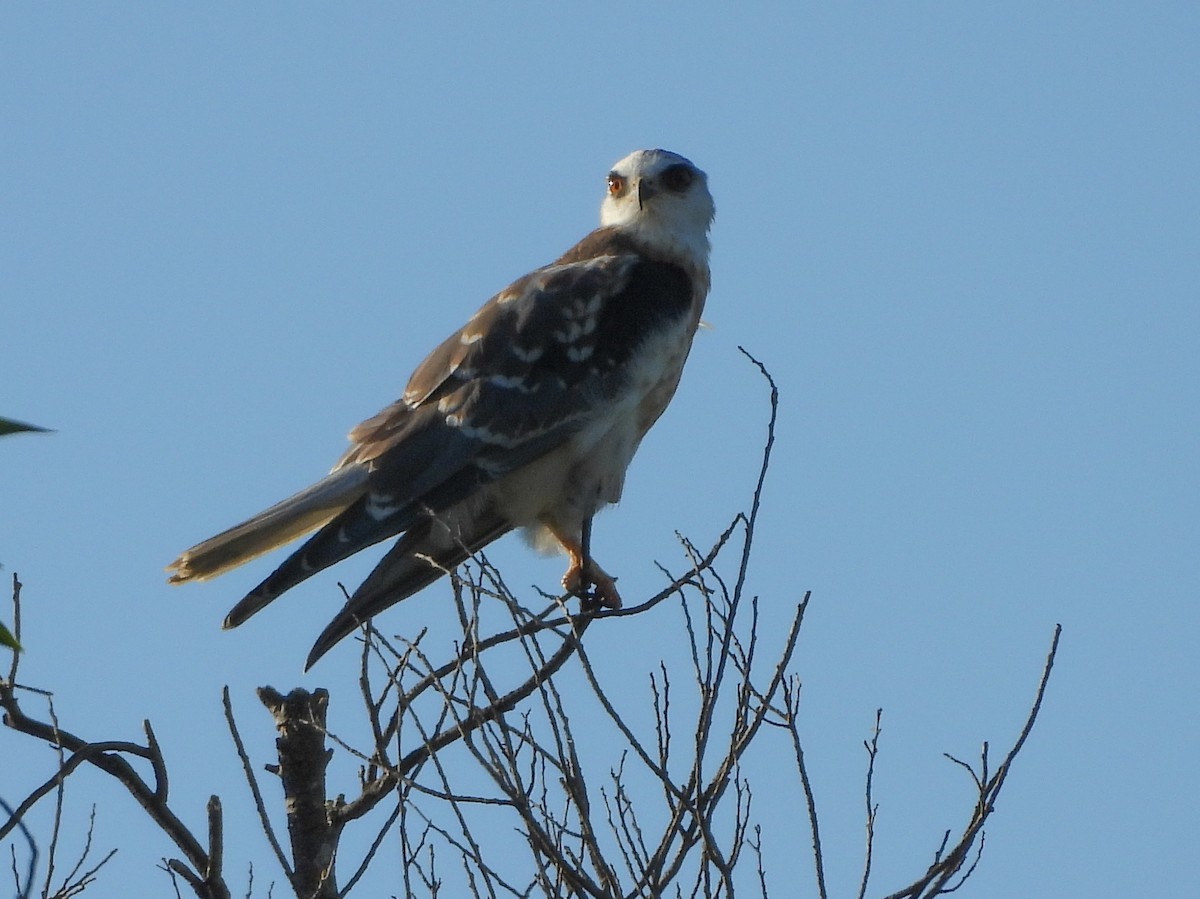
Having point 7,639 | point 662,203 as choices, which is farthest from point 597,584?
point 7,639

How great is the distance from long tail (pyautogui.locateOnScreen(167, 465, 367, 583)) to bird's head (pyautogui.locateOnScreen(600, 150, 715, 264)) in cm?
169

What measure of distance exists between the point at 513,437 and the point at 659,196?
1470 millimetres

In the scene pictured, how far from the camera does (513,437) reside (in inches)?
227

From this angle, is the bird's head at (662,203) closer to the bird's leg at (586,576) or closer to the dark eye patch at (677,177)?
the dark eye patch at (677,177)

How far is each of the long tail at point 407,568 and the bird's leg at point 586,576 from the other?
0.37m

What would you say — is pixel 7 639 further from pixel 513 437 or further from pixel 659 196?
pixel 659 196

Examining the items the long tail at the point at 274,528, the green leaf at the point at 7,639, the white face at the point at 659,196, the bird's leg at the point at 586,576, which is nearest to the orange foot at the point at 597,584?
the bird's leg at the point at 586,576

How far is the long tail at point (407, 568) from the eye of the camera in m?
5.39

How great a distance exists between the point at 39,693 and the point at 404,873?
3.07 ft

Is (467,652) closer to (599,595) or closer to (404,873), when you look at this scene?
(404,873)

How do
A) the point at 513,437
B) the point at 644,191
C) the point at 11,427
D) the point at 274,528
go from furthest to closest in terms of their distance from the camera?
the point at 644,191, the point at 513,437, the point at 274,528, the point at 11,427

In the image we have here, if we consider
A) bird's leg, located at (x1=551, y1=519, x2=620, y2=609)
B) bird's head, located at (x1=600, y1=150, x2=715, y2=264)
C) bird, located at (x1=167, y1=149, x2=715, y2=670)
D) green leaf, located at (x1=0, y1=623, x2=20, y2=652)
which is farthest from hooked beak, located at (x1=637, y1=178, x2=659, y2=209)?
Result: green leaf, located at (x1=0, y1=623, x2=20, y2=652)

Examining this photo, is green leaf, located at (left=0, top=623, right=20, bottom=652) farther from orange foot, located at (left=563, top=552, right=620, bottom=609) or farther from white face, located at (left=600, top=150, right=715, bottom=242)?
white face, located at (left=600, top=150, right=715, bottom=242)

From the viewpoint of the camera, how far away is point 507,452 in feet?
18.9
